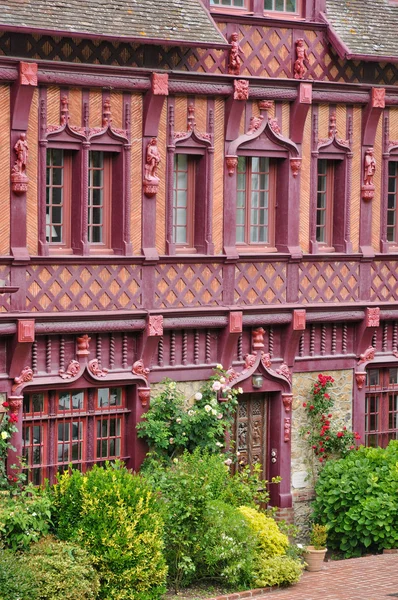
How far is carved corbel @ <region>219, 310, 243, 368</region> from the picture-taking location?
26.4 metres

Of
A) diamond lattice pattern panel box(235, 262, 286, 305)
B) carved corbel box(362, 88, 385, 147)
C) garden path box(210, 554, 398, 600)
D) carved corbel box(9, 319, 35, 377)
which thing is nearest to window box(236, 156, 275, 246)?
diamond lattice pattern panel box(235, 262, 286, 305)

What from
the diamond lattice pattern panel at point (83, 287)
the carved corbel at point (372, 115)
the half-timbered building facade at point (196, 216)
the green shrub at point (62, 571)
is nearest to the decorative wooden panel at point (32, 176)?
the half-timbered building facade at point (196, 216)

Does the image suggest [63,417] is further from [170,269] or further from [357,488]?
[357,488]

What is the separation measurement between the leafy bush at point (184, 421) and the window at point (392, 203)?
4771 mm

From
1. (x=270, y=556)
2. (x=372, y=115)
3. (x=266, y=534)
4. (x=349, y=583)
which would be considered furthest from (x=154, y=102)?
(x=349, y=583)

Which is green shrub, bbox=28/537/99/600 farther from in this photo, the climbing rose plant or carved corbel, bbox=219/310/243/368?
the climbing rose plant

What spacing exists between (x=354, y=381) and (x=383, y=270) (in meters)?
1.99

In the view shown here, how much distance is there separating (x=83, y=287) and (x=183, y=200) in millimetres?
2681

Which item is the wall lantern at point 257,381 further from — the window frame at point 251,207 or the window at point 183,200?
the window at point 183,200

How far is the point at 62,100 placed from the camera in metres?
24.3

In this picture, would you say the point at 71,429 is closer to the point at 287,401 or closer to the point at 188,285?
the point at 188,285

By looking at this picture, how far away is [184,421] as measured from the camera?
83.9 feet

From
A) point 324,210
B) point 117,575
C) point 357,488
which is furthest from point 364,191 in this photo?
point 117,575

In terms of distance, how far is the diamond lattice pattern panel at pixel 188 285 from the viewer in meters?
25.7
